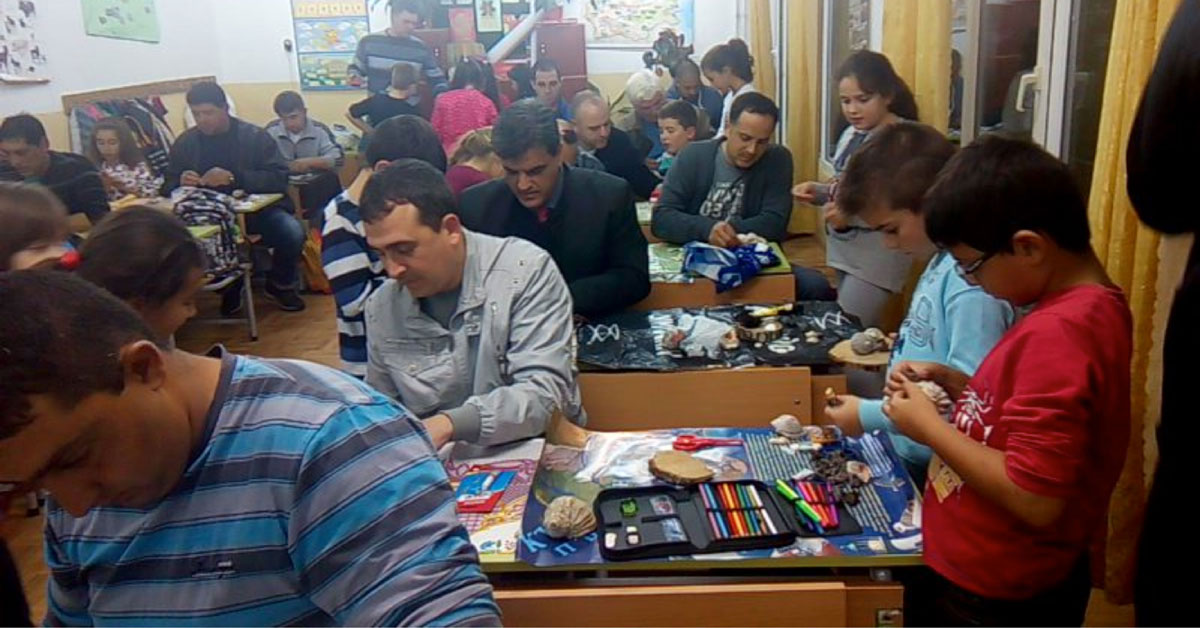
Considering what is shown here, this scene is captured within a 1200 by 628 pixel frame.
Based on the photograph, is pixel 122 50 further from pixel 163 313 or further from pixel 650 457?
pixel 650 457

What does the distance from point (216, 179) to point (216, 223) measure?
1087mm

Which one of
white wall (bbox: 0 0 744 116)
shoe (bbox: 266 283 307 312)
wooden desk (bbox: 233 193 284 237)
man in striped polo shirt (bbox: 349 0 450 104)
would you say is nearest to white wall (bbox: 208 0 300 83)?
white wall (bbox: 0 0 744 116)

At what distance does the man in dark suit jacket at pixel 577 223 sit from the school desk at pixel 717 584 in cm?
137

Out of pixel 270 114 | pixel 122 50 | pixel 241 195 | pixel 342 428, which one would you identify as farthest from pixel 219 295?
pixel 342 428

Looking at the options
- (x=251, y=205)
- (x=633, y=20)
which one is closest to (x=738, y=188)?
(x=251, y=205)

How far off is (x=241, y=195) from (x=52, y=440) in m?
5.40

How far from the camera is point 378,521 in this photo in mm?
877

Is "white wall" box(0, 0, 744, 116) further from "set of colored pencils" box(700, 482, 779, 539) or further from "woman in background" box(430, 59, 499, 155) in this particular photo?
"set of colored pencils" box(700, 482, 779, 539)

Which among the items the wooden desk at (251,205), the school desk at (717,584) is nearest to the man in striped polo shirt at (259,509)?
the school desk at (717,584)

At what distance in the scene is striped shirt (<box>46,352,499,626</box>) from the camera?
0.87m

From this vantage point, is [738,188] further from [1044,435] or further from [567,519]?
[1044,435]

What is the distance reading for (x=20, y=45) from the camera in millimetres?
5289

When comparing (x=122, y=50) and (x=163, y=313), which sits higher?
(x=122, y=50)

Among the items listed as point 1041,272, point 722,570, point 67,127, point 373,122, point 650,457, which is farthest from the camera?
point 373,122
